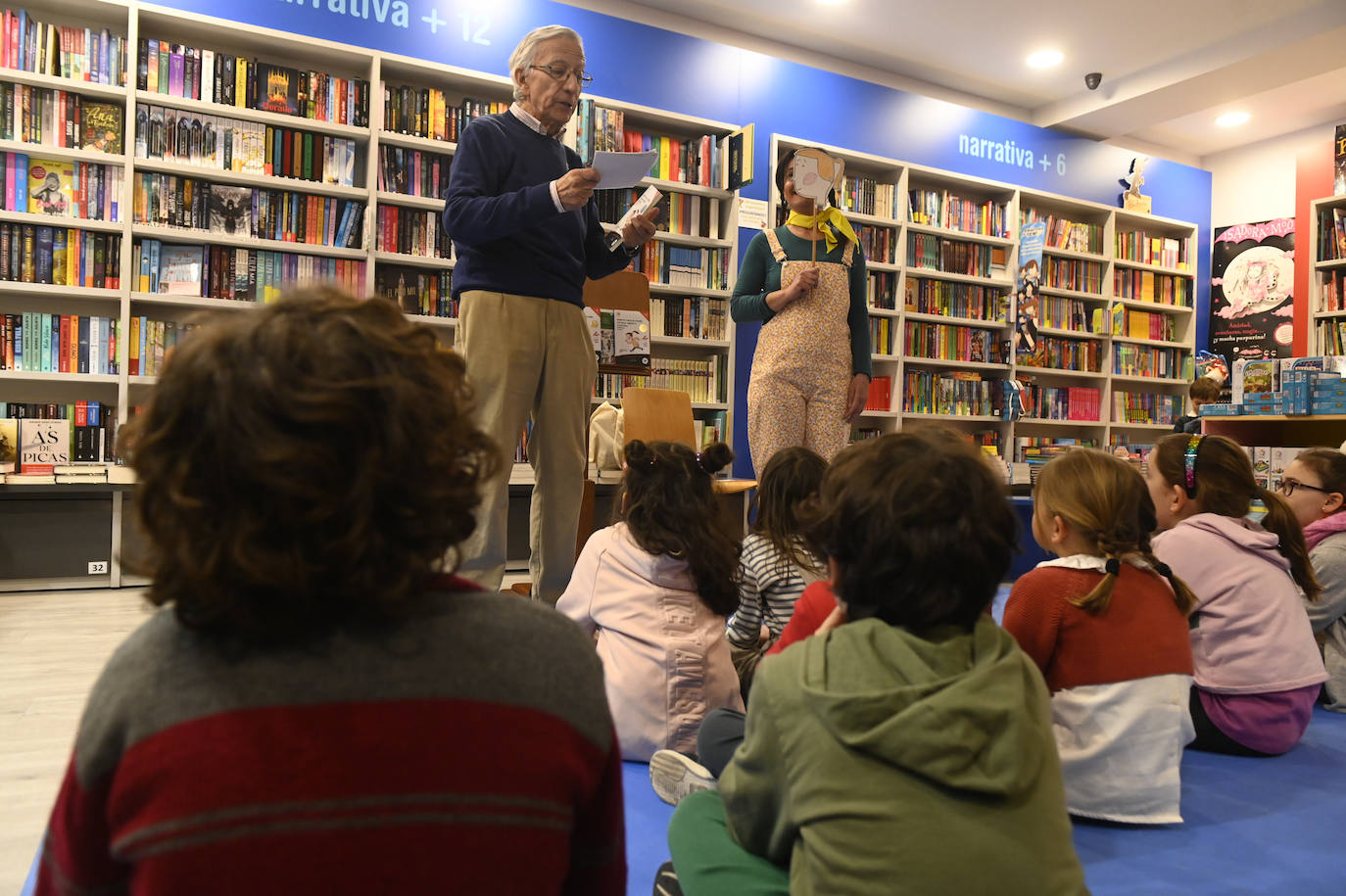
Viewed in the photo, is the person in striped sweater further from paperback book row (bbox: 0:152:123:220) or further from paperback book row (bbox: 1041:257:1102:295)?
paperback book row (bbox: 1041:257:1102:295)

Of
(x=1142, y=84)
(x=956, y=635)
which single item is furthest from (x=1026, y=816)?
(x=1142, y=84)

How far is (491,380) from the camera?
2.39 meters

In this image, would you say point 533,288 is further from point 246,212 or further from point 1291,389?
point 1291,389

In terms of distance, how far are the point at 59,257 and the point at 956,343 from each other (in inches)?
192

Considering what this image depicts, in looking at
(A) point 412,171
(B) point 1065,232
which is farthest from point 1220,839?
(B) point 1065,232

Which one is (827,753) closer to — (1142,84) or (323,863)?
(323,863)

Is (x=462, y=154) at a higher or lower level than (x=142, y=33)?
lower

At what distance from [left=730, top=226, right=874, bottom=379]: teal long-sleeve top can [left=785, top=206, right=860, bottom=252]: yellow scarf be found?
1.2 inches

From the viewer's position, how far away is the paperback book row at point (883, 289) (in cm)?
553

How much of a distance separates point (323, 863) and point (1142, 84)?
6.65 meters

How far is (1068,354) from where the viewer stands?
6.43 meters

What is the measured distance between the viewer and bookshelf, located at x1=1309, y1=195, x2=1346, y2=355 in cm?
584

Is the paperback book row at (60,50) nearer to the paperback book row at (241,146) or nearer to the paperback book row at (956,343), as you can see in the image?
the paperback book row at (241,146)

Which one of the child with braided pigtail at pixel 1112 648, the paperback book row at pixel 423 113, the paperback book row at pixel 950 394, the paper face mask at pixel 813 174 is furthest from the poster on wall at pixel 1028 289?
the child with braided pigtail at pixel 1112 648
